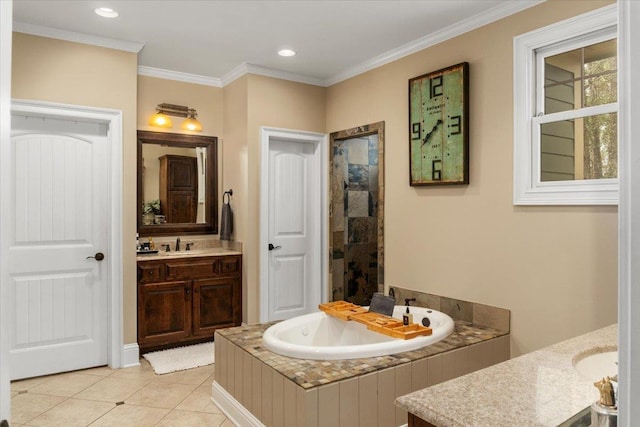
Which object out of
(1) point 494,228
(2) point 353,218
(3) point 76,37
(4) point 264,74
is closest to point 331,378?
(1) point 494,228

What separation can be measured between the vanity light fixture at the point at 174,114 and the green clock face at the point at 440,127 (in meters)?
2.26

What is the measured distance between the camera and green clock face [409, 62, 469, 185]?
10.7ft

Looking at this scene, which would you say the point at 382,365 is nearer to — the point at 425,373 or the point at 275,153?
the point at 425,373

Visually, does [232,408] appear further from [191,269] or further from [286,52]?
[286,52]

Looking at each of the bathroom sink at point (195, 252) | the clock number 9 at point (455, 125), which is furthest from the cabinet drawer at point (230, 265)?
the clock number 9 at point (455, 125)

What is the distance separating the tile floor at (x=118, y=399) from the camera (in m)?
2.78

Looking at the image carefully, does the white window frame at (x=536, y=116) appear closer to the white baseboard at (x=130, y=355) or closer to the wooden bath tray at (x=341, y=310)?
the wooden bath tray at (x=341, y=310)

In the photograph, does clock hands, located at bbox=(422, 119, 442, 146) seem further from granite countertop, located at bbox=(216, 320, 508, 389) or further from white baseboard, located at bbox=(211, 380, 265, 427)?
white baseboard, located at bbox=(211, 380, 265, 427)

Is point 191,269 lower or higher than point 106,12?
lower

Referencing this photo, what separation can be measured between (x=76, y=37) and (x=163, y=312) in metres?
2.44

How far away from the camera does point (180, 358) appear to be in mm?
3869

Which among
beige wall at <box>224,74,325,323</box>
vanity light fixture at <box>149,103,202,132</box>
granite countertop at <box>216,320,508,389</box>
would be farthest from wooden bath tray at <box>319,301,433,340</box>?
vanity light fixture at <box>149,103,202,132</box>

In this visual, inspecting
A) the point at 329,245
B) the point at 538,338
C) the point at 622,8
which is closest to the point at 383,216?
the point at 329,245

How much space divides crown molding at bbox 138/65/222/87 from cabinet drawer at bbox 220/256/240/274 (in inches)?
75.3
